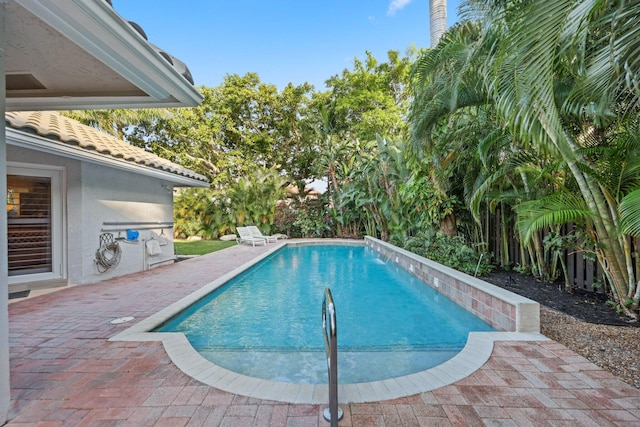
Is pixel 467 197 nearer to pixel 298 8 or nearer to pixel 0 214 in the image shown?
pixel 0 214

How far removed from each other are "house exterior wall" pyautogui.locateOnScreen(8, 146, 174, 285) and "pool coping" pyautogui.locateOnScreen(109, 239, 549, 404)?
384 cm

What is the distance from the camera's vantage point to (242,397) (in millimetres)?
2625

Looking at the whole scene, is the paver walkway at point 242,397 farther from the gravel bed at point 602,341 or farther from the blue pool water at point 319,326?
the blue pool water at point 319,326

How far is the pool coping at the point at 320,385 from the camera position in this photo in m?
2.65

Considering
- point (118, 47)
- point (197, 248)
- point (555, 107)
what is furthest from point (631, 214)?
point (197, 248)

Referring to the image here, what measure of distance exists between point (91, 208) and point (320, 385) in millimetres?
6754

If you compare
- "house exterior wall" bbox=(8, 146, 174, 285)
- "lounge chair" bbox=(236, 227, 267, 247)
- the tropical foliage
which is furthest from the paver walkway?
"lounge chair" bbox=(236, 227, 267, 247)

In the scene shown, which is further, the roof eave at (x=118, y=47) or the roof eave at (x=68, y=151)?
the roof eave at (x=68, y=151)

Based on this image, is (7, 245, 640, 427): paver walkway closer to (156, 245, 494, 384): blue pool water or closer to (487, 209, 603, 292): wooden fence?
(156, 245, 494, 384): blue pool water

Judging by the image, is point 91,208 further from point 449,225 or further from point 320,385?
point 449,225

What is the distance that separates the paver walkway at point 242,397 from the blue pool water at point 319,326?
2.85 feet

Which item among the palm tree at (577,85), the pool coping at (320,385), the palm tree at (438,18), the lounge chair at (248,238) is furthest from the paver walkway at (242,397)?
the lounge chair at (248,238)

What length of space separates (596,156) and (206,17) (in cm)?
1989

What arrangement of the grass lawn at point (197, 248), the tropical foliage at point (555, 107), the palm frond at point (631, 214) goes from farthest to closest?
1. the grass lawn at point (197, 248)
2. the palm frond at point (631, 214)
3. the tropical foliage at point (555, 107)
